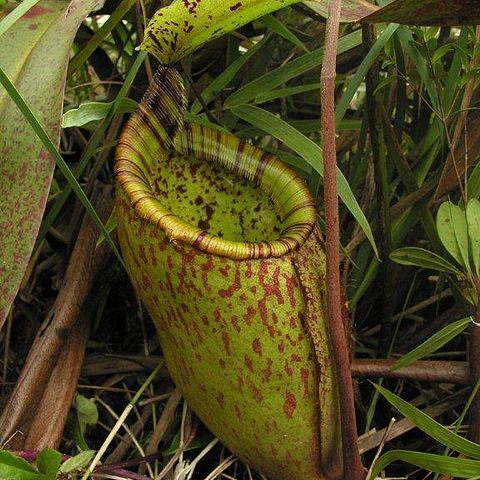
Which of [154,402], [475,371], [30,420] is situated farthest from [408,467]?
[30,420]

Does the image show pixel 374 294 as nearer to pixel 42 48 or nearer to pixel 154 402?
pixel 154 402

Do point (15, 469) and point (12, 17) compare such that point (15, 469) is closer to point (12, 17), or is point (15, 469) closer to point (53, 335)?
point (53, 335)

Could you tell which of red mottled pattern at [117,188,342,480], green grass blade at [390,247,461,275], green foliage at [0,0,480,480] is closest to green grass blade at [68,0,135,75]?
green foliage at [0,0,480,480]

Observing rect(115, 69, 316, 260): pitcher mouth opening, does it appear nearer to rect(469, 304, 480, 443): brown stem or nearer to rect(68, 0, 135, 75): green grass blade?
rect(68, 0, 135, 75): green grass blade

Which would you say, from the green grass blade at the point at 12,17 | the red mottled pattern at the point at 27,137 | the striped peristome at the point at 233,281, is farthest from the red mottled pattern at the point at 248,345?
the green grass blade at the point at 12,17

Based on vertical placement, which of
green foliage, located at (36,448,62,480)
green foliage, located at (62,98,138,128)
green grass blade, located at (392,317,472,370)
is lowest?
green grass blade, located at (392,317,472,370)
